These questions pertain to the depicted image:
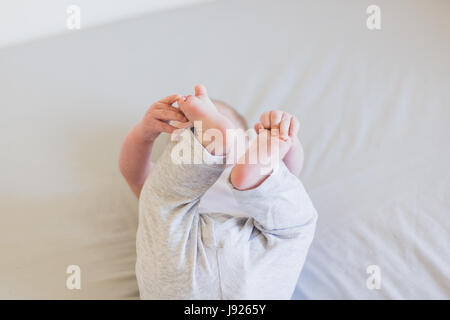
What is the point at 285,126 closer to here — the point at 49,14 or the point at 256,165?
the point at 256,165

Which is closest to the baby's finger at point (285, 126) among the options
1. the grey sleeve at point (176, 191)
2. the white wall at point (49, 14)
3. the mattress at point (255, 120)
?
the grey sleeve at point (176, 191)

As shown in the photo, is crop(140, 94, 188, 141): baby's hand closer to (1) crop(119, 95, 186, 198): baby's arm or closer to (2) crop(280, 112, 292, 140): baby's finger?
(1) crop(119, 95, 186, 198): baby's arm

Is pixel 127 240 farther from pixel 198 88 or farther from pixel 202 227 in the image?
pixel 198 88

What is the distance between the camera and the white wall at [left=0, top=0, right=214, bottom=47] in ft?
3.59

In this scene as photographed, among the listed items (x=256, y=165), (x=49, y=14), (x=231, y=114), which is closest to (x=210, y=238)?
(x=256, y=165)

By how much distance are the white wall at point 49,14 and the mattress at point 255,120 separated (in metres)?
0.05

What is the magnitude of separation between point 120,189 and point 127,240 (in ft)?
0.38

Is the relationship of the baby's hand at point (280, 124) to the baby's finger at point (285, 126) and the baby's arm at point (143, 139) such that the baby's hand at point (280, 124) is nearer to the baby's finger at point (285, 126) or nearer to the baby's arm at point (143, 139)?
the baby's finger at point (285, 126)

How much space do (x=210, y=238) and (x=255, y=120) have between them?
0.39m

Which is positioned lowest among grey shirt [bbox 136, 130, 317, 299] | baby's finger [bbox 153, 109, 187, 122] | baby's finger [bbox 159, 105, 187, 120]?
grey shirt [bbox 136, 130, 317, 299]

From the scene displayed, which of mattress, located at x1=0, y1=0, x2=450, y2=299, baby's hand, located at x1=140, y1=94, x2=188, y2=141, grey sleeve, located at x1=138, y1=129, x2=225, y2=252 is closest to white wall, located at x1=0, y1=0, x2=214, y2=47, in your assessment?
mattress, located at x1=0, y1=0, x2=450, y2=299

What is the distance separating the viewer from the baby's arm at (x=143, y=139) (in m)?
0.72

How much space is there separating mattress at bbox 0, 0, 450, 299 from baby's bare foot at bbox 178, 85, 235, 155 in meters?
0.32

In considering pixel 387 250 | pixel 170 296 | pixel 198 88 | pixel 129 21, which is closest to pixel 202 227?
pixel 170 296
